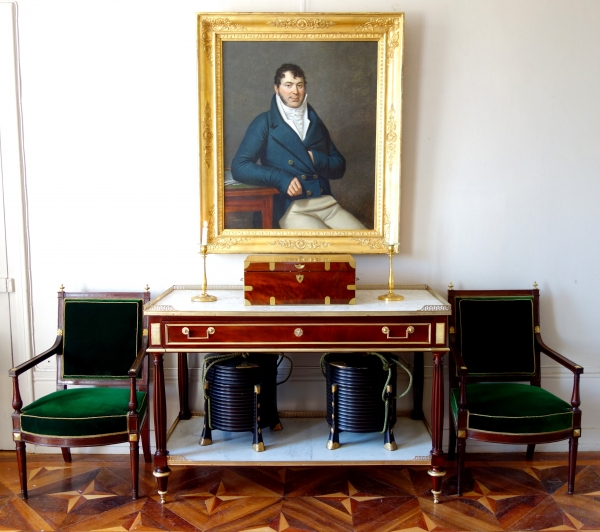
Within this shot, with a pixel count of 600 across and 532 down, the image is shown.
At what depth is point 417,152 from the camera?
325 cm

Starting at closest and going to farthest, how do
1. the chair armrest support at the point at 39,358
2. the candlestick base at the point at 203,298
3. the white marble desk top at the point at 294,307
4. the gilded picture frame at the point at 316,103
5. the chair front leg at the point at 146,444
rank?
the white marble desk top at the point at 294,307
the chair armrest support at the point at 39,358
the candlestick base at the point at 203,298
the gilded picture frame at the point at 316,103
the chair front leg at the point at 146,444

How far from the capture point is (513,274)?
10.9 feet

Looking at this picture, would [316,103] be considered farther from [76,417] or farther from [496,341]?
[76,417]

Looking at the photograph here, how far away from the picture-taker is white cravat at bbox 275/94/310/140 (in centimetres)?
319

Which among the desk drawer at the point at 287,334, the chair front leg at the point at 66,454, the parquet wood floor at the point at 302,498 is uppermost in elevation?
the desk drawer at the point at 287,334

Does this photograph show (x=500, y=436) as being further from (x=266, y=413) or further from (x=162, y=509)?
(x=162, y=509)

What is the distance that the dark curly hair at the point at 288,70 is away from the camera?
315 cm

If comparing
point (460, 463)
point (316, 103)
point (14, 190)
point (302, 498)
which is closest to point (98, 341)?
point (14, 190)

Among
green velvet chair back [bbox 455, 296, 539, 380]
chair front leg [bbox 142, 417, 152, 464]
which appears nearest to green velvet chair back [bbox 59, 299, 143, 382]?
chair front leg [bbox 142, 417, 152, 464]

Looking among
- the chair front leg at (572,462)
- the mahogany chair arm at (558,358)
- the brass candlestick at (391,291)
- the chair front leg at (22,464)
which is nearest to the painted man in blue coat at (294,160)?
the brass candlestick at (391,291)

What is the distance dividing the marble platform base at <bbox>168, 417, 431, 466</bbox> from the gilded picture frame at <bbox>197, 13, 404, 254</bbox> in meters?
1.03

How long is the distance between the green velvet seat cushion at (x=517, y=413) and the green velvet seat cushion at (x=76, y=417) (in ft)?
5.72

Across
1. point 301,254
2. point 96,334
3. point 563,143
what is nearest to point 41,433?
point 96,334

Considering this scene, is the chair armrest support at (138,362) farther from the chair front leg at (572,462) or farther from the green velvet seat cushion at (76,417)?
the chair front leg at (572,462)
